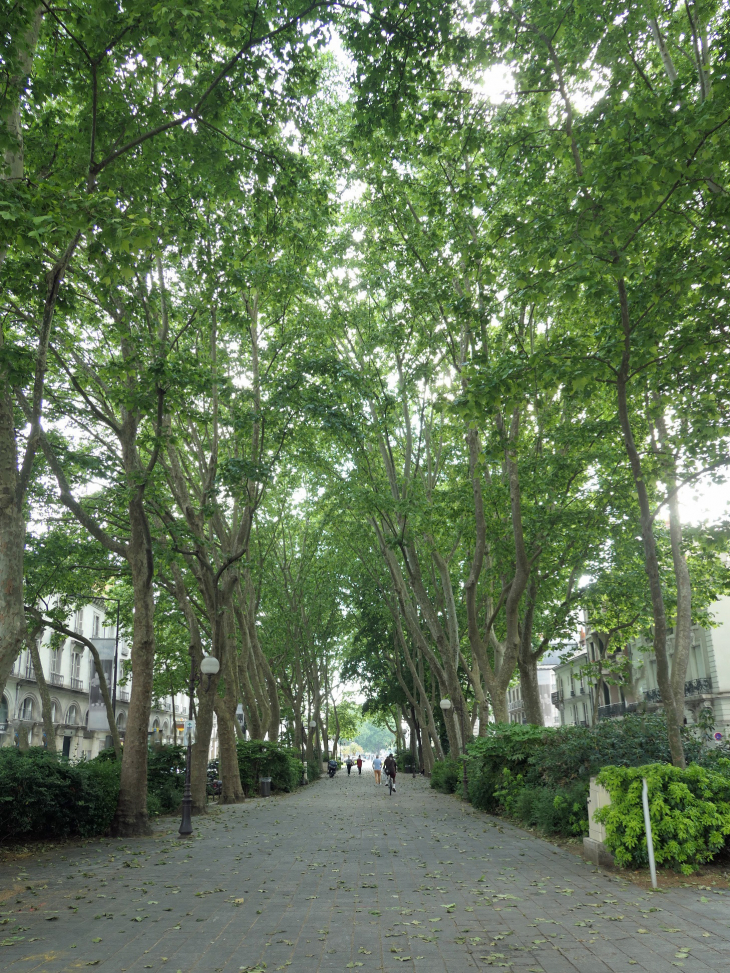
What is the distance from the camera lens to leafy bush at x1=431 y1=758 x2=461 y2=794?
979 inches

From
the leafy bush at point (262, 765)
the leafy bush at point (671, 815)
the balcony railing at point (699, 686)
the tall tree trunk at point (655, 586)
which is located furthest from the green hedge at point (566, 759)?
the balcony railing at point (699, 686)

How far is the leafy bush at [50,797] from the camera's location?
42.3 feet

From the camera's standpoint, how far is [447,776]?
26109 mm

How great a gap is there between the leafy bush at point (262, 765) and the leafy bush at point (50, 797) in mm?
13466

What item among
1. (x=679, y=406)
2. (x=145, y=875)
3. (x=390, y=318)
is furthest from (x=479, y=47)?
(x=145, y=875)

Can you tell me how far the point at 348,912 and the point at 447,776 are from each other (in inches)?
771

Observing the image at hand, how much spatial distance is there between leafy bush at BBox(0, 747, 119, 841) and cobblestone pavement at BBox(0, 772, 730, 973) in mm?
1082

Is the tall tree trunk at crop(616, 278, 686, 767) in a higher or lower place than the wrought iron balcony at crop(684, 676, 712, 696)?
higher

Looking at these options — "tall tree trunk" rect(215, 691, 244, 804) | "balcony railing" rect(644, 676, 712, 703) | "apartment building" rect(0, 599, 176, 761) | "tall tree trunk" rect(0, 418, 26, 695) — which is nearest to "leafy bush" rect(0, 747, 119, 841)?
"tall tree trunk" rect(0, 418, 26, 695)

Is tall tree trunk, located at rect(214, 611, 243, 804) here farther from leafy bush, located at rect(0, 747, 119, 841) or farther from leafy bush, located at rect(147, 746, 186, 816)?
leafy bush, located at rect(0, 747, 119, 841)

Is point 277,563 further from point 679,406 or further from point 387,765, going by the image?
point 679,406

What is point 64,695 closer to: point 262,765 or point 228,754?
point 262,765

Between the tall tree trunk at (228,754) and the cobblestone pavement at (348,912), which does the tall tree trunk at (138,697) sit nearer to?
the cobblestone pavement at (348,912)

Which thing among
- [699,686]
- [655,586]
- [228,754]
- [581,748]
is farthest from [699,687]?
[655,586]
